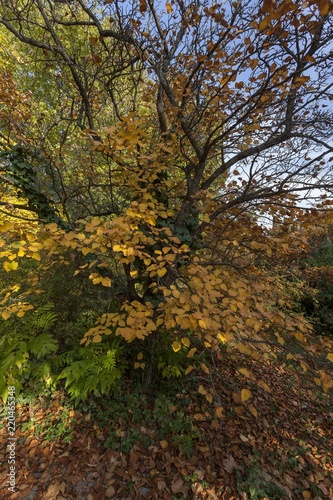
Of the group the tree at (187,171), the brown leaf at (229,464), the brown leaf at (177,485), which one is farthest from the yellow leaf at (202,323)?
the brown leaf at (229,464)

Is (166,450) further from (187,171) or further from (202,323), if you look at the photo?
(187,171)

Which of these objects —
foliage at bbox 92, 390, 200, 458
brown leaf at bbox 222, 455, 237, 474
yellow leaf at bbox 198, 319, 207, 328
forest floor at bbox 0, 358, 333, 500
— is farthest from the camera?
foliage at bbox 92, 390, 200, 458

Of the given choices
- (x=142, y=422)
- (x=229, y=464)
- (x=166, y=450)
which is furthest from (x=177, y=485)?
(x=142, y=422)

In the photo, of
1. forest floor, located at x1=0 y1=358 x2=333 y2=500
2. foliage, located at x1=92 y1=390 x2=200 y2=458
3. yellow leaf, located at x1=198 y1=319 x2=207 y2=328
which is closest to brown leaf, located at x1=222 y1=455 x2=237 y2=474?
forest floor, located at x1=0 y1=358 x2=333 y2=500

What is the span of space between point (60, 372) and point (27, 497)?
1.42 m

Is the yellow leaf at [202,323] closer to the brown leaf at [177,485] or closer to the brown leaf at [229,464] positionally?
the brown leaf at [177,485]

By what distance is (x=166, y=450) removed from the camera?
3.14 metres

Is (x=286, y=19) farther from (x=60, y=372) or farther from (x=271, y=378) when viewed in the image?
(x=271, y=378)

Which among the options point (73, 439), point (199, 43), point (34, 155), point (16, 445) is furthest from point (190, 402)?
point (199, 43)

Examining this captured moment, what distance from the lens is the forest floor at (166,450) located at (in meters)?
2.69

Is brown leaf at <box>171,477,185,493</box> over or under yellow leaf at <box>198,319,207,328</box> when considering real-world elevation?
under

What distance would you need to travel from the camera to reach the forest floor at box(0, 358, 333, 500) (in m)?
2.69

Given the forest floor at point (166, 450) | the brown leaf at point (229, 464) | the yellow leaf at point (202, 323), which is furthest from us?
the brown leaf at point (229, 464)

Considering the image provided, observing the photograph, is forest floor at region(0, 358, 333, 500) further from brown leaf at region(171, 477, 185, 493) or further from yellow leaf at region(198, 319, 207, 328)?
yellow leaf at region(198, 319, 207, 328)
